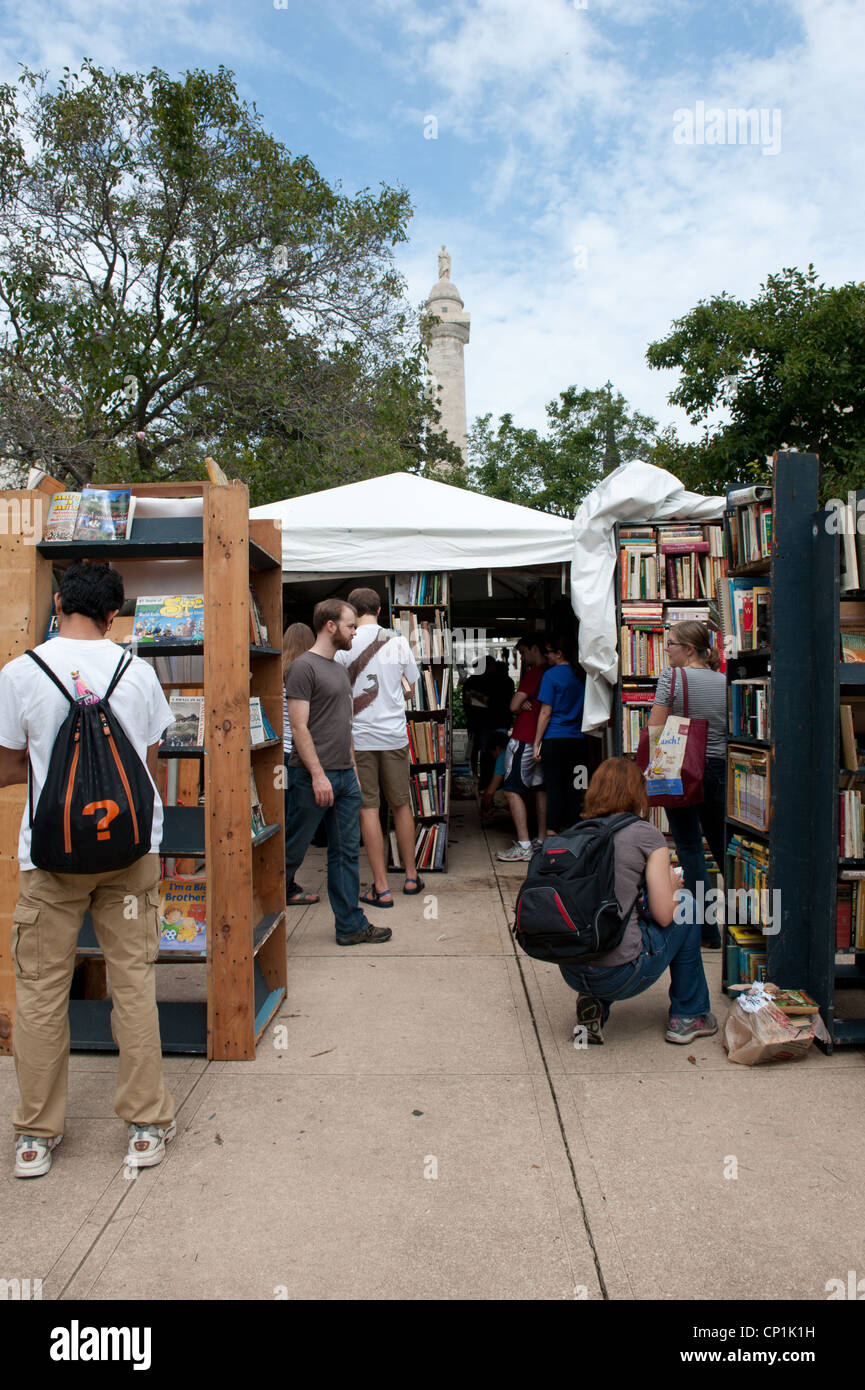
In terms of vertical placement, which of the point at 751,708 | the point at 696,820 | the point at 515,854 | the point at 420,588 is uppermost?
the point at 420,588

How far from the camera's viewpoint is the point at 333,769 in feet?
17.4

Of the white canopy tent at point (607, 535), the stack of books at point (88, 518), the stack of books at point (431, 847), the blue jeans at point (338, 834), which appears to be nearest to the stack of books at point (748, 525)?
the blue jeans at point (338, 834)

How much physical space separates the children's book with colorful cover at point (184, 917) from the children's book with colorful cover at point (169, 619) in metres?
1.03

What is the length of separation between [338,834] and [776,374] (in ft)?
49.1

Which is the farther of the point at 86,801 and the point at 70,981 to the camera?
the point at 70,981

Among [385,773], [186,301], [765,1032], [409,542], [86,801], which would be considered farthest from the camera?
[186,301]

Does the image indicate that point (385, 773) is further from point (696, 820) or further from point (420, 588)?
point (696, 820)

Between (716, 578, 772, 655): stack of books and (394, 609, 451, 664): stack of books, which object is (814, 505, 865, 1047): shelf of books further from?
(394, 609, 451, 664): stack of books

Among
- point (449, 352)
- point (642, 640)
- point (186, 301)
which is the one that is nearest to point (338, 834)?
point (642, 640)

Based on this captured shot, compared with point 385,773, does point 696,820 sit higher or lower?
lower

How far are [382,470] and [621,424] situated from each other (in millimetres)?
21942

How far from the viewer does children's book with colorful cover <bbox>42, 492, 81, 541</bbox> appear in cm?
378

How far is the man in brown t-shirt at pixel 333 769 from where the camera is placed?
207 inches

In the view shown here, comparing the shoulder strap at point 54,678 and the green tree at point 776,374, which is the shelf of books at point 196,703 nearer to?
the shoulder strap at point 54,678
